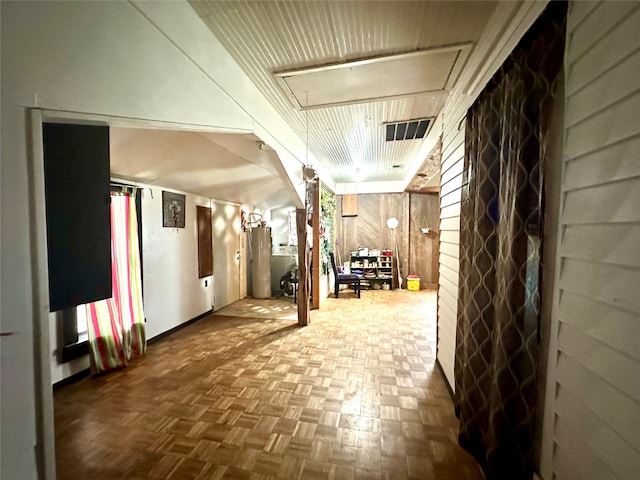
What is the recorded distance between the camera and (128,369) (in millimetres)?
2619

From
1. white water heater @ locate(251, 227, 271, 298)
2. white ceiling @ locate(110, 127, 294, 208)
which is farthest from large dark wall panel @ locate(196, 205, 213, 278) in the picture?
white water heater @ locate(251, 227, 271, 298)

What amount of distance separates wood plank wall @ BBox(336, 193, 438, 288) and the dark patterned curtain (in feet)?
17.2

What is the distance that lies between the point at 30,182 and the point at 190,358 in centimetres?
261

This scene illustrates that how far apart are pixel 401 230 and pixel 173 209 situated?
208 inches

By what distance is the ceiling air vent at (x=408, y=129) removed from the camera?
3.10 metres

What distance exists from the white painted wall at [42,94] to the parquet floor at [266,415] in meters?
1.02

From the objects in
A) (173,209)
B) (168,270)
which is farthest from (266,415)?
(173,209)

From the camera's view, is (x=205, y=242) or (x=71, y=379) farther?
(x=205, y=242)

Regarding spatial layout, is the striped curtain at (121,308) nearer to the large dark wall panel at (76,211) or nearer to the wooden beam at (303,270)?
the large dark wall panel at (76,211)

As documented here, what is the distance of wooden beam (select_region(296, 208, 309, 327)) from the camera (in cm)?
381

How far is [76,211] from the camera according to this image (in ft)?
3.28

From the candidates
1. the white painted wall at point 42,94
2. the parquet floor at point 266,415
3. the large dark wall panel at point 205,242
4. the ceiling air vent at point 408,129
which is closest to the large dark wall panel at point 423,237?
the ceiling air vent at point 408,129

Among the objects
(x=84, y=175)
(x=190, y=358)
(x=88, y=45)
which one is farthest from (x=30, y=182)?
(x=190, y=358)

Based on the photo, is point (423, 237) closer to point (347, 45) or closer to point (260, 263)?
point (260, 263)
